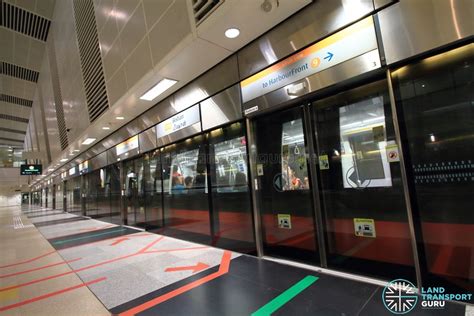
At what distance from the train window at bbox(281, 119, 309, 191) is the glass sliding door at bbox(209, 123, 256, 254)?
2.10 ft

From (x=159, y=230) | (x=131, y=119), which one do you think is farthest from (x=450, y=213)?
(x=131, y=119)

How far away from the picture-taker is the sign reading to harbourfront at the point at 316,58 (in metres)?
2.23

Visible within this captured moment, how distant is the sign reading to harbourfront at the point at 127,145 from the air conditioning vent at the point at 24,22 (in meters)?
8.43

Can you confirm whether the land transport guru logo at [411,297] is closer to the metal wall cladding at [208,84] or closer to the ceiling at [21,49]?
the metal wall cladding at [208,84]

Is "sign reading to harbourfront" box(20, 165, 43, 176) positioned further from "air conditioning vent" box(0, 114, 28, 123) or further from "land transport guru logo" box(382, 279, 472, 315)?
"land transport guru logo" box(382, 279, 472, 315)

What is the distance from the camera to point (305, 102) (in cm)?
285

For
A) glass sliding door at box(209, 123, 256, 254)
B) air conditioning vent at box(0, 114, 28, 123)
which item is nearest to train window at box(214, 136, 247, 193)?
glass sliding door at box(209, 123, 256, 254)

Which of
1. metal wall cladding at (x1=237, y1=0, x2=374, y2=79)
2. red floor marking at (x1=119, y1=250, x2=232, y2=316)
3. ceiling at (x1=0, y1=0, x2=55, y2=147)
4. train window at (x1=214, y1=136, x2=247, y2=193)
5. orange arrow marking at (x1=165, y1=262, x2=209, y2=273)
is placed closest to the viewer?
red floor marking at (x1=119, y1=250, x2=232, y2=316)

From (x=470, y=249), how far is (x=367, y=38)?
1.97 meters

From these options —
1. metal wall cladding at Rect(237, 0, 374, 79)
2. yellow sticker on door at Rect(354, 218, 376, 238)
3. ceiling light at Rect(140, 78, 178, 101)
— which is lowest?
yellow sticker on door at Rect(354, 218, 376, 238)

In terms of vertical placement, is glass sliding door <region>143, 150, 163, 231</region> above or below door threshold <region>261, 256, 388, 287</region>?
above

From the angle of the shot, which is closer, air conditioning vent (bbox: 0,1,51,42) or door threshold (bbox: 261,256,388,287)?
door threshold (bbox: 261,256,388,287)

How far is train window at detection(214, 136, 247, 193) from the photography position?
363 cm

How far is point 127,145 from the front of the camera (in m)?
6.71
